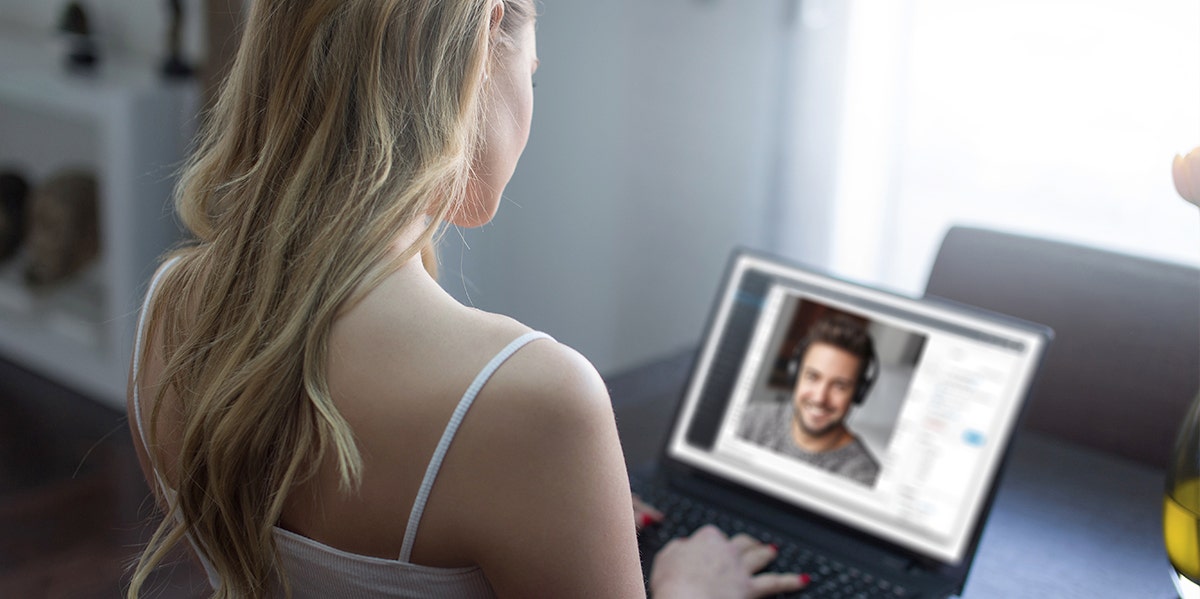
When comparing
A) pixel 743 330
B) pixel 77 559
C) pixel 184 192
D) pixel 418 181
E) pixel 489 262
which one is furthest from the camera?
pixel 489 262

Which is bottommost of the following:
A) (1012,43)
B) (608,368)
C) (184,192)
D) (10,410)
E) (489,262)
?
(10,410)

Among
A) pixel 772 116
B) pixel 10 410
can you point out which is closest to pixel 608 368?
pixel 772 116

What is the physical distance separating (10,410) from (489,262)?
1332 millimetres

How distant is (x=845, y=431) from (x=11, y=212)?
8.68 ft

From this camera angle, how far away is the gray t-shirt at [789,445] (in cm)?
110

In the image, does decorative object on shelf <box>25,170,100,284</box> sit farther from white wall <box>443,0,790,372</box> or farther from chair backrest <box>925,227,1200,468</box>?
chair backrest <box>925,227,1200,468</box>

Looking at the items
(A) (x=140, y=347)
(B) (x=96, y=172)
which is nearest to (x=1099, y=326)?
(A) (x=140, y=347)

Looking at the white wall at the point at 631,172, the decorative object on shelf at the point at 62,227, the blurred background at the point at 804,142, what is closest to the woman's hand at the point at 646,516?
the blurred background at the point at 804,142

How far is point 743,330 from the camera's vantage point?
4.00 ft

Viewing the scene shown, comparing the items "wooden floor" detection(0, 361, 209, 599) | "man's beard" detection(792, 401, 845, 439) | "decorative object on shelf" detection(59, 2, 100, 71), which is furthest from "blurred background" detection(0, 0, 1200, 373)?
"man's beard" detection(792, 401, 845, 439)

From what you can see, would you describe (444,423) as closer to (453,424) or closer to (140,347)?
(453,424)

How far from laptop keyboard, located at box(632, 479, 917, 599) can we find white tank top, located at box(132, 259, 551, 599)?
1.22ft

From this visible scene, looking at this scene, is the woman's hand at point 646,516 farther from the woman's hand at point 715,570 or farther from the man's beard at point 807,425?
the man's beard at point 807,425

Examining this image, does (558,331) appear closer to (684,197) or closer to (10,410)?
(684,197)
